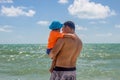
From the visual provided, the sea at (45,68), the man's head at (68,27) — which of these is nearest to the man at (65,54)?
the man's head at (68,27)

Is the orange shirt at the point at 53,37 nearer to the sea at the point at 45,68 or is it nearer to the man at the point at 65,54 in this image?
the man at the point at 65,54

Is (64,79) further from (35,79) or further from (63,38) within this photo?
(35,79)

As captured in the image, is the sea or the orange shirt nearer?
the orange shirt

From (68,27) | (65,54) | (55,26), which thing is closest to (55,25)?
(55,26)

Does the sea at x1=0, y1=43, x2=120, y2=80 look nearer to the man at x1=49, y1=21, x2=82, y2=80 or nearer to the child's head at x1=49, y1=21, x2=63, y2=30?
the man at x1=49, y1=21, x2=82, y2=80

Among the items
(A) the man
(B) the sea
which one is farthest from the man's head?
(B) the sea

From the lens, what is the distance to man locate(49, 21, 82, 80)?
494cm

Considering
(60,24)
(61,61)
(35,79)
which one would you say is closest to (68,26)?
(60,24)

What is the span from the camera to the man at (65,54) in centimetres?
494

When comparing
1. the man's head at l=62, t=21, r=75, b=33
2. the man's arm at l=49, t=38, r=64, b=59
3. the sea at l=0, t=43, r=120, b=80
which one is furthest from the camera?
the sea at l=0, t=43, r=120, b=80

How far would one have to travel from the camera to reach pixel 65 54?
4984 millimetres

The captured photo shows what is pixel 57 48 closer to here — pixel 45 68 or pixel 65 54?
pixel 65 54

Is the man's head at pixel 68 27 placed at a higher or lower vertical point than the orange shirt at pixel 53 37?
higher

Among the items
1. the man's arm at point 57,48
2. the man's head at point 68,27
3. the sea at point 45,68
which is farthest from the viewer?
the sea at point 45,68
